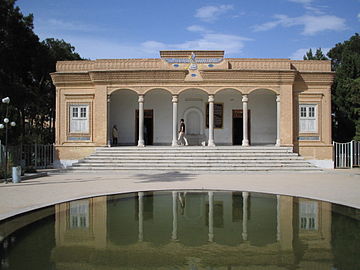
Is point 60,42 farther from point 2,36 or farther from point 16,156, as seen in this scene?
point 16,156

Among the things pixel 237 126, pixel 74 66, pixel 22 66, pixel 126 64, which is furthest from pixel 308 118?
pixel 22 66

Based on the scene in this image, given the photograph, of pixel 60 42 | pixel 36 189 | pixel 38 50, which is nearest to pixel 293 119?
pixel 36 189

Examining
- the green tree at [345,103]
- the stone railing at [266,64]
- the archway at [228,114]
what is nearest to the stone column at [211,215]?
the stone railing at [266,64]

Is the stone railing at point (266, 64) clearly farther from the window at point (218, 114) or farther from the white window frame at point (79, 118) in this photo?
the white window frame at point (79, 118)

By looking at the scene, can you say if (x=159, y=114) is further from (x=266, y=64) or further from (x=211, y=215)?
(x=211, y=215)

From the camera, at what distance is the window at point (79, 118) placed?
1809cm

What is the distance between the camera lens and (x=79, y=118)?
1816 cm

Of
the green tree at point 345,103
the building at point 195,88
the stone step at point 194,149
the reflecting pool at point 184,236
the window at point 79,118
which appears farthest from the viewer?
the green tree at point 345,103

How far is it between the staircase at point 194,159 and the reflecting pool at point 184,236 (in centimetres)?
769

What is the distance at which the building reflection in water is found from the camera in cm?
377

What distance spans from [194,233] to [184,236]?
8.6 inches

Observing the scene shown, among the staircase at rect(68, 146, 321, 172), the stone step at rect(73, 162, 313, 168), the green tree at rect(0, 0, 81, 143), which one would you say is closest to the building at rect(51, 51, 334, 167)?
the staircase at rect(68, 146, 321, 172)

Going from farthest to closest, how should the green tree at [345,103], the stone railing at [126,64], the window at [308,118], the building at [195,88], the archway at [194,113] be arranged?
1. the green tree at [345,103]
2. the archway at [194,113]
3. the stone railing at [126,64]
4. the window at [308,118]
5. the building at [195,88]

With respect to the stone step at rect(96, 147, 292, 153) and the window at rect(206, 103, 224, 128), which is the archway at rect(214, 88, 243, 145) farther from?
the stone step at rect(96, 147, 292, 153)
